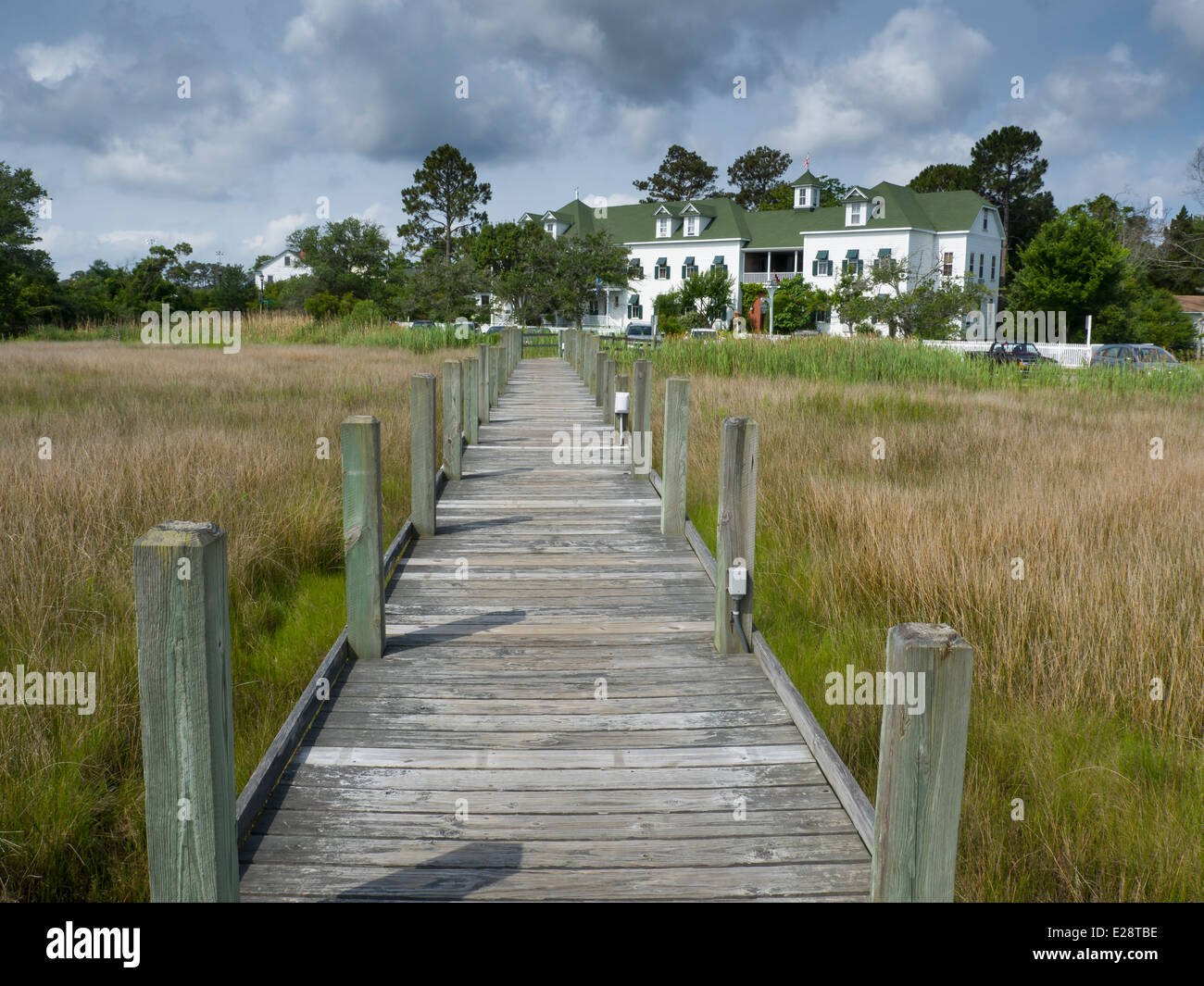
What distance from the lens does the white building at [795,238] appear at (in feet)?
182

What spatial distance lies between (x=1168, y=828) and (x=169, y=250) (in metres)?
71.6

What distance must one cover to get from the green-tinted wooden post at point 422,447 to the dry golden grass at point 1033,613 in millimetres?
2575

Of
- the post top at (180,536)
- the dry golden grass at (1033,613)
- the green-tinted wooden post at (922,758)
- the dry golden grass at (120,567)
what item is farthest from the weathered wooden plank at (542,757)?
the post top at (180,536)

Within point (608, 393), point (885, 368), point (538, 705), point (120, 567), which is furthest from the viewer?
point (885, 368)

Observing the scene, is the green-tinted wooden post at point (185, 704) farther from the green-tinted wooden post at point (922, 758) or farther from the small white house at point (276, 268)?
the small white house at point (276, 268)

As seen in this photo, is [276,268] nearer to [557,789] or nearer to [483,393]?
[483,393]

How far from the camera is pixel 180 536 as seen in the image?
2088mm

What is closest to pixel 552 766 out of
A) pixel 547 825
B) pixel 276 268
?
pixel 547 825

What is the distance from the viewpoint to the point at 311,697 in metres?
4.15

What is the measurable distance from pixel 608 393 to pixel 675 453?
7438mm

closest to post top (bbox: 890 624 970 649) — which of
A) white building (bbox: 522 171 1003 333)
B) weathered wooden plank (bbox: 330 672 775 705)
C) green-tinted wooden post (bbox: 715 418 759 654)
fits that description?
weathered wooden plank (bbox: 330 672 775 705)

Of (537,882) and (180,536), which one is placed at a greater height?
(180,536)

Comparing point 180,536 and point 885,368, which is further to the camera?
point 885,368

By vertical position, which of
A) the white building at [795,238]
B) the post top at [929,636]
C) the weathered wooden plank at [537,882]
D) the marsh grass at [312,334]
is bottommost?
the weathered wooden plank at [537,882]
